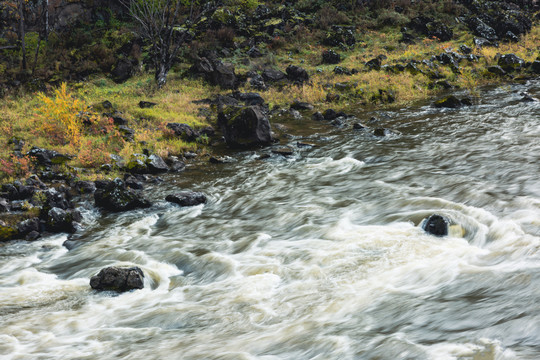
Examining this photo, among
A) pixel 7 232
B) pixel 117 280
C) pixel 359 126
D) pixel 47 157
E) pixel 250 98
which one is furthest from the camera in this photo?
pixel 250 98

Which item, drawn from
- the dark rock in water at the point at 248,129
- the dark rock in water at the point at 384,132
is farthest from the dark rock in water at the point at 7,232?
the dark rock in water at the point at 384,132

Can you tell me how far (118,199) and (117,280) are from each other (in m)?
3.70

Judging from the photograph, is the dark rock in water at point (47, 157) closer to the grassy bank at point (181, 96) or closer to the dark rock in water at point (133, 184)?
the grassy bank at point (181, 96)

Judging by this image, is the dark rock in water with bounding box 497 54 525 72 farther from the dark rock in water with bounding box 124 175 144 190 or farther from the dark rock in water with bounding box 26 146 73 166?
the dark rock in water with bounding box 26 146 73 166

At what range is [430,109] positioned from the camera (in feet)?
51.0

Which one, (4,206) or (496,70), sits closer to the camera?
(4,206)

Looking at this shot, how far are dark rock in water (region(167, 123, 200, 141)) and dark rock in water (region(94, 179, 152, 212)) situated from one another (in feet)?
17.9

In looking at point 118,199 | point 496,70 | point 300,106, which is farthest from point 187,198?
point 496,70

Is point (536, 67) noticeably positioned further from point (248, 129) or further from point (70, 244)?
point (70, 244)

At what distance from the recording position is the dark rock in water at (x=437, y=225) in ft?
18.5

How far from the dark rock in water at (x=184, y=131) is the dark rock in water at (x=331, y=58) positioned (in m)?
16.4

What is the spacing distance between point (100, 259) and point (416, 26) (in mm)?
33468

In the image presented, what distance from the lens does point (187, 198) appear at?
8773 millimetres

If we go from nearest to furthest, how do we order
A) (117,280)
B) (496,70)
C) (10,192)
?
(117,280), (10,192), (496,70)
